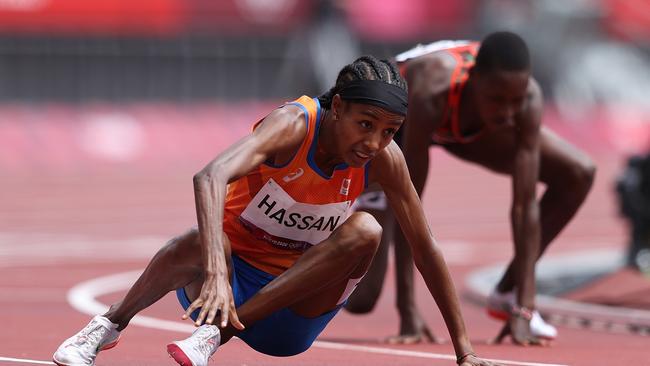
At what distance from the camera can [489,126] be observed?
8680 mm

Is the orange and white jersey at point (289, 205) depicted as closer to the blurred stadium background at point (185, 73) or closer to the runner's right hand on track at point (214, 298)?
the runner's right hand on track at point (214, 298)

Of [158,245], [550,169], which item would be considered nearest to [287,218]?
[550,169]

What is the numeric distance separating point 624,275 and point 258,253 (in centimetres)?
546

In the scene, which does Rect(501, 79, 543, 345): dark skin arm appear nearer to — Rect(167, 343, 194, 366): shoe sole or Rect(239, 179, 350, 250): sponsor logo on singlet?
Rect(239, 179, 350, 250): sponsor logo on singlet

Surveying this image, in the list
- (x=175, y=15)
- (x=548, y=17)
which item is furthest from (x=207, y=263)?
(x=548, y=17)

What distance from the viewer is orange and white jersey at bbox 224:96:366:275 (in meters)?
6.46

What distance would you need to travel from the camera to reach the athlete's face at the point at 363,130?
615 cm

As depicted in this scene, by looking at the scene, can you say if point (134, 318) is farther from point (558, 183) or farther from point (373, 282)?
point (558, 183)

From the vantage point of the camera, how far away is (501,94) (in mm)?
8484

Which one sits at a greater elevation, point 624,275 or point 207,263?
point 207,263

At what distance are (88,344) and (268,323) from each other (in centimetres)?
83

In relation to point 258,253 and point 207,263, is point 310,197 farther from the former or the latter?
point 207,263

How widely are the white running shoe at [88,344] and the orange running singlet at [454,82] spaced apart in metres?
3.09

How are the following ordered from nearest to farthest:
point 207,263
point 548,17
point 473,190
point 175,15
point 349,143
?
point 207,263 → point 349,143 → point 473,190 → point 175,15 → point 548,17
